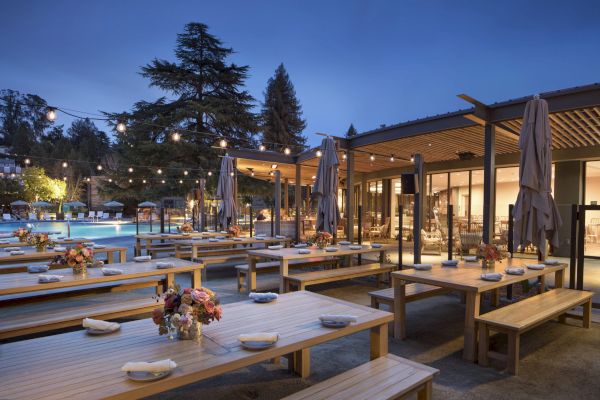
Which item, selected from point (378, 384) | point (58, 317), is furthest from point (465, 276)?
point (58, 317)

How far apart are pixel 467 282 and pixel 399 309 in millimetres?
817

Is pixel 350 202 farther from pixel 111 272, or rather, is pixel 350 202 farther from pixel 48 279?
pixel 48 279

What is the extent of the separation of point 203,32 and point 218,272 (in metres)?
20.0

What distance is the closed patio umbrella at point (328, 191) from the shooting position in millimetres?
7641

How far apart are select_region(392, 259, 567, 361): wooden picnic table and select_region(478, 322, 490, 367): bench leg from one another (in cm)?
9

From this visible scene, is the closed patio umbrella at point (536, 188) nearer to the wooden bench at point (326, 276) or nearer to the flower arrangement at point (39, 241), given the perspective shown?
the wooden bench at point (326, 276)

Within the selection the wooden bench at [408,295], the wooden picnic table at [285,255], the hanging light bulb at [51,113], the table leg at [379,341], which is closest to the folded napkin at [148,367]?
the table leg at [379,341]

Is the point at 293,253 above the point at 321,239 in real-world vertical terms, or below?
below

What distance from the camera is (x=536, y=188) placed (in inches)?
196

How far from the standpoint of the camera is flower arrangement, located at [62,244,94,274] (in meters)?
4.33

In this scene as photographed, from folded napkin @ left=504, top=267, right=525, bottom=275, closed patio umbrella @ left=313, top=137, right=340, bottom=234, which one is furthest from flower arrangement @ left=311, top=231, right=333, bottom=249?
folded napkin @ left=504, top=267, right=525, bottom=275

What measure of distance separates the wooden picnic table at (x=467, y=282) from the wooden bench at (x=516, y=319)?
12 cm

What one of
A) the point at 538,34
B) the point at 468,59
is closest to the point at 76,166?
the point at 538,34

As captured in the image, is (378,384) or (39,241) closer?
(378,384)
